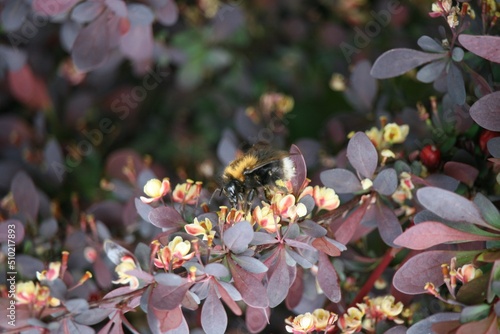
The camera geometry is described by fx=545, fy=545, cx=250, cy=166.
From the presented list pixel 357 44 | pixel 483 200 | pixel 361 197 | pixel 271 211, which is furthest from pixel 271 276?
pixel 357 44

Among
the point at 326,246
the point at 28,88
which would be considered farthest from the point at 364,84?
the point at 28,88

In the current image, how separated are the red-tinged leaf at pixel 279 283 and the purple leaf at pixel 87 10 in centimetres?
62

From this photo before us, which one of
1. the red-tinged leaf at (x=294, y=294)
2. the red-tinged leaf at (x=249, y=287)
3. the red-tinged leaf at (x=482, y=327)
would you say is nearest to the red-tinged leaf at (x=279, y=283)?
the red-tinged leaf at (x=249, y=287)

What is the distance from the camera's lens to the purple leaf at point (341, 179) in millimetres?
868

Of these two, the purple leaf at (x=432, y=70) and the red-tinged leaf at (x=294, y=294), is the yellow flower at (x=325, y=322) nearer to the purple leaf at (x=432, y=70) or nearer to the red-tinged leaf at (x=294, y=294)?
the red-tinged leaf at (x=294, y=294)

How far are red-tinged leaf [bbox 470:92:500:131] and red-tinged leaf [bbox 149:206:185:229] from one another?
1.52 feet

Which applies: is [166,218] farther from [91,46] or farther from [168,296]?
[91,46]

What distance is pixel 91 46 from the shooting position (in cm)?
111

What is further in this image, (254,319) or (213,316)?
(254,319)

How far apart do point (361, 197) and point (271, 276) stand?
207mm

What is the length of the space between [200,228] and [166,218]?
7 centimetres

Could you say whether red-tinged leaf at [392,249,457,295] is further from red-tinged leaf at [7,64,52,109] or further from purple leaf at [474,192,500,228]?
red-tinged leaf at [7,64,52,109]

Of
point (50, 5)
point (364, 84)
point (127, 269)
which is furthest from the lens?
point (364, 84)

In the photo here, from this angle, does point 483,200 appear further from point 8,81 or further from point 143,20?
point 8,81
